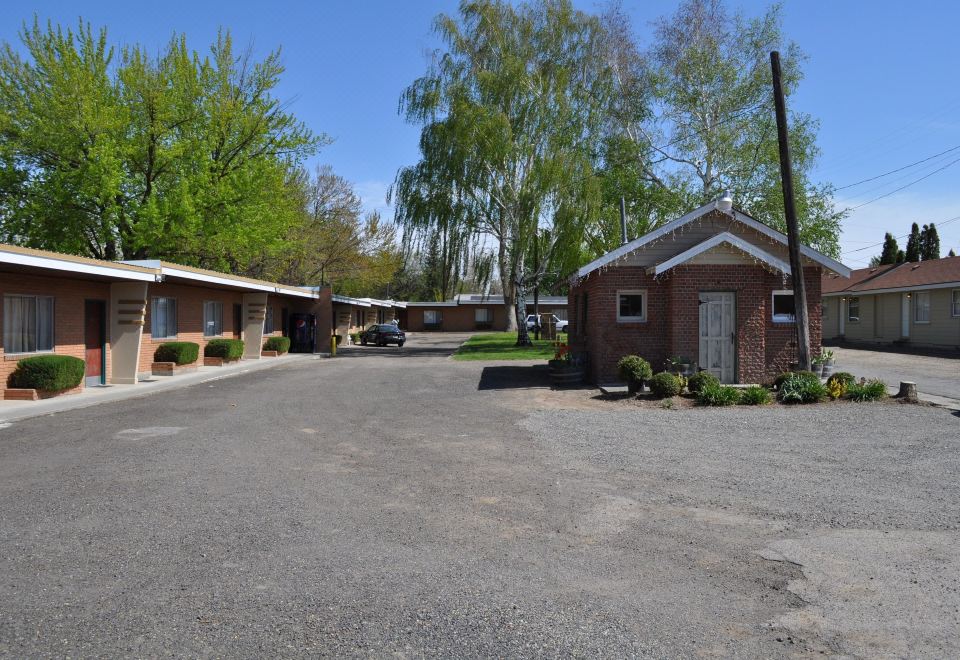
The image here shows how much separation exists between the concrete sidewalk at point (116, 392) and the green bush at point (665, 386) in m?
12.0

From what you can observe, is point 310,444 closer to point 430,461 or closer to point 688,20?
point 430,461

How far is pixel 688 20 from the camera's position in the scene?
102 ft

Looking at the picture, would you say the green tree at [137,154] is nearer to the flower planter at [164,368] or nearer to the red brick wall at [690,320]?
the flower planter at [164,368]

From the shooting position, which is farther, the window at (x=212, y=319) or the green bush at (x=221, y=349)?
the window at (x=212, y=319)

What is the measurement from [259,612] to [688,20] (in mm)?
32910

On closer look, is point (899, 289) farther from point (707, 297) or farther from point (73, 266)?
point (73, 266)

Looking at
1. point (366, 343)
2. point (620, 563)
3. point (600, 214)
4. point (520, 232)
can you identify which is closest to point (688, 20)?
point (600, 214)

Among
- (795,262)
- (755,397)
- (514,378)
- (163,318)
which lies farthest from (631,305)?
(163,318)

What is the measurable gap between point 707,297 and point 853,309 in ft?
77.8

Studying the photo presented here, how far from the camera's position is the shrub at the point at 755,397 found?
45.2 feet

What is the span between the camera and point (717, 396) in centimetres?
1385

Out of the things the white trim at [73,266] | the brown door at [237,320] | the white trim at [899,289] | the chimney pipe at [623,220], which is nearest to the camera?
the white trim at [73,266]

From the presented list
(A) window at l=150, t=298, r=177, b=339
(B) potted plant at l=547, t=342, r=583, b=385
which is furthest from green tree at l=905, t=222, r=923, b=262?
(A) window at l=150, t=298, r=177, b=339

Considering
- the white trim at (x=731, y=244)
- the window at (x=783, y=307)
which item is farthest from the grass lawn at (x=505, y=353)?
the white trim at (x=731, y=244)
